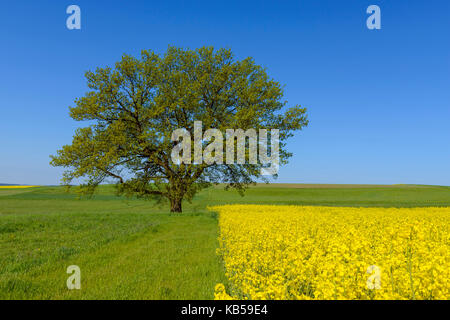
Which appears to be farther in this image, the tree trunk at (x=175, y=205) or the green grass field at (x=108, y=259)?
the tree trunk at (x=175, y=205)

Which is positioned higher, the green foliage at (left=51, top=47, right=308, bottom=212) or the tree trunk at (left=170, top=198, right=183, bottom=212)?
the green foliage at (left=51, top=47, right=308, bottom=212)

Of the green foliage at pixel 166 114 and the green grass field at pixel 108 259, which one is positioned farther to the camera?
the green foliage at pixel 166 114

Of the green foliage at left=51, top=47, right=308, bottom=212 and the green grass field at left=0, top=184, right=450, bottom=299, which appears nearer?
the green grass field at left=0, top=184, right=450, bottom=299

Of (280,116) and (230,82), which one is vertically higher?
(230,82)

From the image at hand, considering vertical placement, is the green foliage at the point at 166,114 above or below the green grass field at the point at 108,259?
Answer: above

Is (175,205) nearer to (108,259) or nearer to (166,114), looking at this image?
(166,114)

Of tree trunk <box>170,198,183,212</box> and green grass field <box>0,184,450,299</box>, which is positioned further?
tree trunk <box>170,198,183,212</box>

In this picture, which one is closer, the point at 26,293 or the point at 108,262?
the point at 26,293
